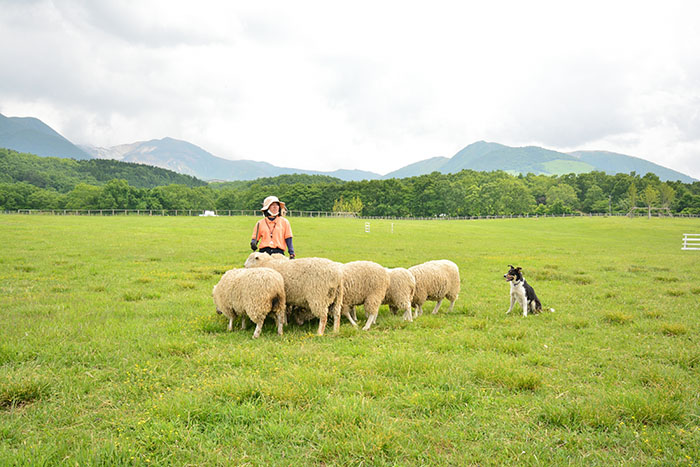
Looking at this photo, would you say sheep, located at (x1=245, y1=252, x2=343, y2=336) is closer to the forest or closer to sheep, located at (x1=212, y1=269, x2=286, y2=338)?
sheep, located at (x1=212, y1=269, x2=286, y2=338)

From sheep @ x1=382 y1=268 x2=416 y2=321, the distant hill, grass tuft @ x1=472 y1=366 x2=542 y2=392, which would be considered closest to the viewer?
grass tuft @ x1=472 y1=366 x2=542 y2=392

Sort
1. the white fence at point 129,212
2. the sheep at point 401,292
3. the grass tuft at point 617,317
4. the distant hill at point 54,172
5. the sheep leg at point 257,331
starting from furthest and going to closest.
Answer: the distant hill at point 54,172 < the white fence at point 129,212 < the sheep at point 401,292 < the grass tuft at point 617,317 < the sheep leg at point 257,331

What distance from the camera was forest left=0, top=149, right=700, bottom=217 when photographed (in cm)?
11769

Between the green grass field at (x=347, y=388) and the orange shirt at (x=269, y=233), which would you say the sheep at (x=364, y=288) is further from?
the orange shirt at (x=269, y=233)

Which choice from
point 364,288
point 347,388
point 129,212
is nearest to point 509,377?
point 347,388

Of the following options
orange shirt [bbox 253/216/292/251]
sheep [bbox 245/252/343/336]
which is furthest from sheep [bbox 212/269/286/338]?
orange shirt [bbox 253/216/292/251]

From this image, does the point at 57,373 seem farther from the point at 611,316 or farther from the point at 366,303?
the point at 611,316

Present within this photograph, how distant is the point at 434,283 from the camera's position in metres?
9.69

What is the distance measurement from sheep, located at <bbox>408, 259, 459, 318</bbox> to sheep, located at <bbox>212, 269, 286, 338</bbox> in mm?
3628

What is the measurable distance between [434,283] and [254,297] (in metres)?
4.73

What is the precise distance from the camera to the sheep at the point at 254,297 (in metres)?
7.27

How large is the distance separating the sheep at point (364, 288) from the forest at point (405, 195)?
118m

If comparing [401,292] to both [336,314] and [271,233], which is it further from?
[271,233]

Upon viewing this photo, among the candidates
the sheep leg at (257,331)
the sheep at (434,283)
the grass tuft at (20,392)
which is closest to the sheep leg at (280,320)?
the sheep leg at (257,331)
